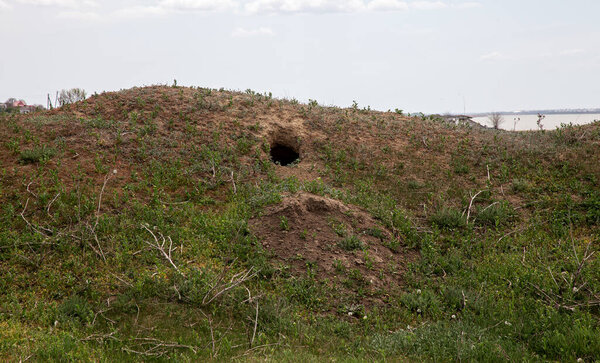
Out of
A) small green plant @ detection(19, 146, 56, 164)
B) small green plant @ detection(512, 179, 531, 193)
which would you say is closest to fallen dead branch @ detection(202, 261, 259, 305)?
small green plant @ detection(19, 146, 56, 164)

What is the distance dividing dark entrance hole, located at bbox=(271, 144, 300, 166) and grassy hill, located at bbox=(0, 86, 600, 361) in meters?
0.07

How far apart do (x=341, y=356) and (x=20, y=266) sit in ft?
17.7

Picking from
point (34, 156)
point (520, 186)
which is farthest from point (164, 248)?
point (520, 186)

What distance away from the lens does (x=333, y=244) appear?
25.7ft

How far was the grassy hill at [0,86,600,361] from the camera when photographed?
5.73 meters

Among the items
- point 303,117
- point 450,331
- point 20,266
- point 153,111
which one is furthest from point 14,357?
point 303,117

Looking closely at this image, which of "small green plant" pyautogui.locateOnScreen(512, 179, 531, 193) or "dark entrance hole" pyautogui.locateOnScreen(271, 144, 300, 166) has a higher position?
"dark entrance hole" pyautogui.locateOnScreen(271, 144, 300, 166)

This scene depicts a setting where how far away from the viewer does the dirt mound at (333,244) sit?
719 cm

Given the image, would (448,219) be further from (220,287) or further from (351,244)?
(220,287)

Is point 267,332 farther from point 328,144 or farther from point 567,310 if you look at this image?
point 328,144

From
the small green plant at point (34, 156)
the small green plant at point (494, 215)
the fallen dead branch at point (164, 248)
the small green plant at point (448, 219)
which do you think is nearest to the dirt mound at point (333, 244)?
the small green plant at point (448, 219)

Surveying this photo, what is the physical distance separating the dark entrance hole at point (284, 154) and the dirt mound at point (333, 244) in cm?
378

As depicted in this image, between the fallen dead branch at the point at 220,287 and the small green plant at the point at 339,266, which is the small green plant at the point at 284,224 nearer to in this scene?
the small green plant at the point at 339,266

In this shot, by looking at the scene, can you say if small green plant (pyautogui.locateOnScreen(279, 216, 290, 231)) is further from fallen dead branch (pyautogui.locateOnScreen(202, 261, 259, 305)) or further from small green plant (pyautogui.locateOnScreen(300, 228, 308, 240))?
fallen dead branch (pyautogui.locateOnScreen(202, 261, 259, 305))
